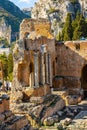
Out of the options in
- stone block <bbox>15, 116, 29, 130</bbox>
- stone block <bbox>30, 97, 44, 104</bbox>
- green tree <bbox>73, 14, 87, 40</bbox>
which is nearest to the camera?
stone block <bbox>15, 116, 29, 130</bbox>

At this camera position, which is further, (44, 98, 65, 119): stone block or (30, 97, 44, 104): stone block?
(30, 97, 44, 104): stone block

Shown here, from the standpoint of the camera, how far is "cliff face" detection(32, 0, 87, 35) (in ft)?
397

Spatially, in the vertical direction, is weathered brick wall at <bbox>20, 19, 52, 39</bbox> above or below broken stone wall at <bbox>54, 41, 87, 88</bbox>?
above

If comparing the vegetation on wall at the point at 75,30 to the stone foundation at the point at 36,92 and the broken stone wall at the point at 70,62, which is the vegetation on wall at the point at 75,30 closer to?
the broken stone wall at the point at 70,62

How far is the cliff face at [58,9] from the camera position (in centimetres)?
12100

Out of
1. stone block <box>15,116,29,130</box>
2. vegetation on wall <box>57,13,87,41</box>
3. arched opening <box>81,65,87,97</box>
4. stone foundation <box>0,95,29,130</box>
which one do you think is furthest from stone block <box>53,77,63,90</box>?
stone block <box>15,116,29,130</box>

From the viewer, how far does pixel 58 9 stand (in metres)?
126

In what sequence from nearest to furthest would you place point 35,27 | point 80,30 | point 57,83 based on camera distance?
point 57,83 < point 35,27 < point 80,30

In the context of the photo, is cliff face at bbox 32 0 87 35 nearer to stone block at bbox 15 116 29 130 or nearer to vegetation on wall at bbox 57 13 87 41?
vegetation on wall at bbox 57 13 87 41

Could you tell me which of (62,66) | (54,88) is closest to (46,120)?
(54,88)

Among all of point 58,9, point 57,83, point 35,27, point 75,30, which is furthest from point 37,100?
point 58,9

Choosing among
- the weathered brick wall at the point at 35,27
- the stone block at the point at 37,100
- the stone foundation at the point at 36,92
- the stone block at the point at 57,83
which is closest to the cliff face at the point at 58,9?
the weathered brick wall at the point at 35,27

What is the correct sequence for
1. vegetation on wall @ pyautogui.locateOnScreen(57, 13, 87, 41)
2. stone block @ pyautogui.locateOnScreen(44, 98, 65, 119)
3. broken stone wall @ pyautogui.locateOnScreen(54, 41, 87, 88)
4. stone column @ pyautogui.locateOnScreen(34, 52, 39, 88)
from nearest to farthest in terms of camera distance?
stone block @ pyautogui.locateOnScreen(44, 98, 65, 119), stone column @ pyautogui.locateOnScreen(34, 52, 39, 88), broken stone wall @ pyautogui.locateOnScreen(54, 41, 87, 88), vegetation on wall @ pyautogui.locateOnScreen(57, 13, 87, 41)

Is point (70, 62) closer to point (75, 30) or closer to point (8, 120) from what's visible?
point (75, 30)
